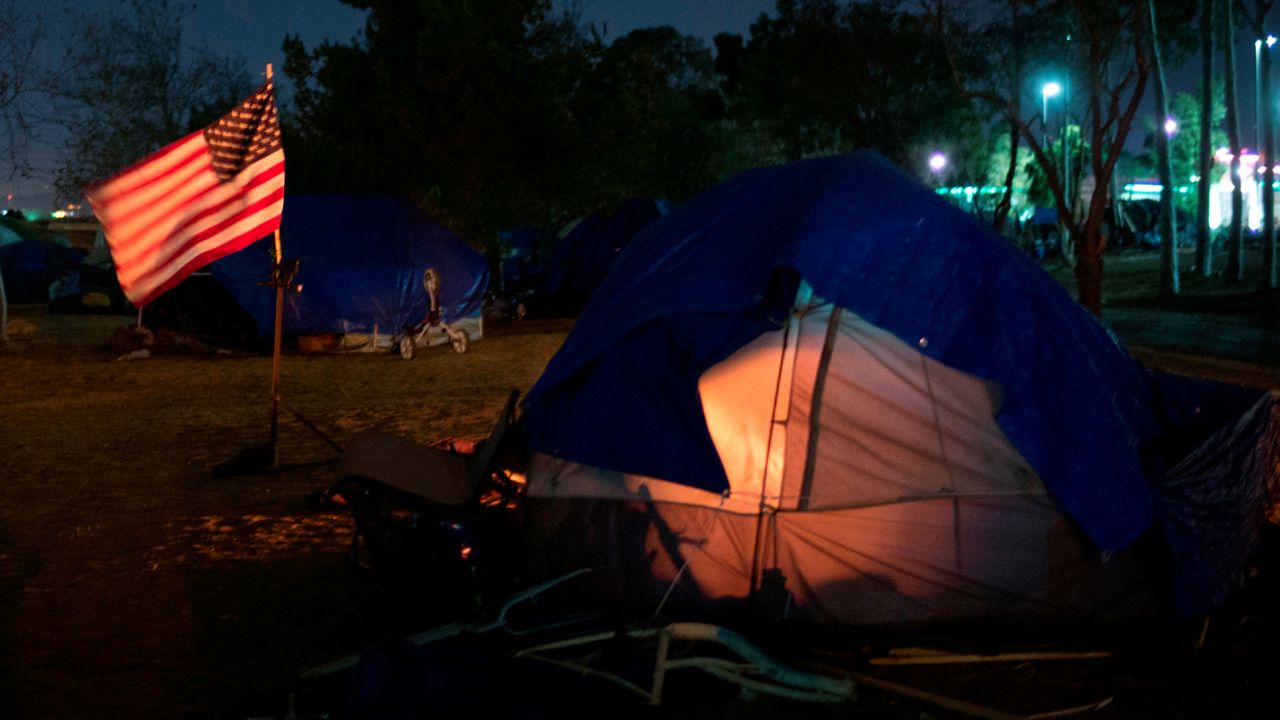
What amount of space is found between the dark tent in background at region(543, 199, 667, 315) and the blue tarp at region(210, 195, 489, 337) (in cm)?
725

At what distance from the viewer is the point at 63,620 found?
19.1 feet

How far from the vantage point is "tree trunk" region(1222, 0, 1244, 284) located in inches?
1037

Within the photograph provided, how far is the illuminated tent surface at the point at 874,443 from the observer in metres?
5.21

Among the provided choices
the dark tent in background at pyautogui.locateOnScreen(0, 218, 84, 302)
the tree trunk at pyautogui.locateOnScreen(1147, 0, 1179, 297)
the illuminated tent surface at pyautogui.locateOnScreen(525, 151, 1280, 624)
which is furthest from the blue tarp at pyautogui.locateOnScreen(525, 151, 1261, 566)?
the dark tent in background at pyautogui.locateOnScreen(0, 218, 84, 302)

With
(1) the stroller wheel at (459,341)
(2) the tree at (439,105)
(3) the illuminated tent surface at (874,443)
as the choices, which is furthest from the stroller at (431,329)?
(3) the illuminated tent surface at (874,443)

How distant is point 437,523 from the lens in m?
5.76

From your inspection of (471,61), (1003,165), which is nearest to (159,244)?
(471,61)

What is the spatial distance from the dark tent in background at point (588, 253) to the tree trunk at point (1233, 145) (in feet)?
44.7

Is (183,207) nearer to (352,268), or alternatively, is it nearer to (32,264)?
(352,268)

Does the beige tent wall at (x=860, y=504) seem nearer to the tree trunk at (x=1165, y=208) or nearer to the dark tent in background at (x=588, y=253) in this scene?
the dark tent in background at (x=588, y=253)

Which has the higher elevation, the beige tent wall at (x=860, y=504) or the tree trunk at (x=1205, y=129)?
the tree trunk at (x=1205, y=129)

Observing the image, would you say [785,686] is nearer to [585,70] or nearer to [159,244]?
[159,244]

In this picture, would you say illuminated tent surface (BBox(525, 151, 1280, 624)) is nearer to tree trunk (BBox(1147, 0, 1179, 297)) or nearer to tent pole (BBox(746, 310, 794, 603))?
tent pole (BBox(746, 310, 794, 603))

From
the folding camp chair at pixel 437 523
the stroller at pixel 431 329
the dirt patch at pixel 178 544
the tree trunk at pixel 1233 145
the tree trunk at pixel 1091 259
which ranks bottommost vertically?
the dirt patch at pixel 178 544
